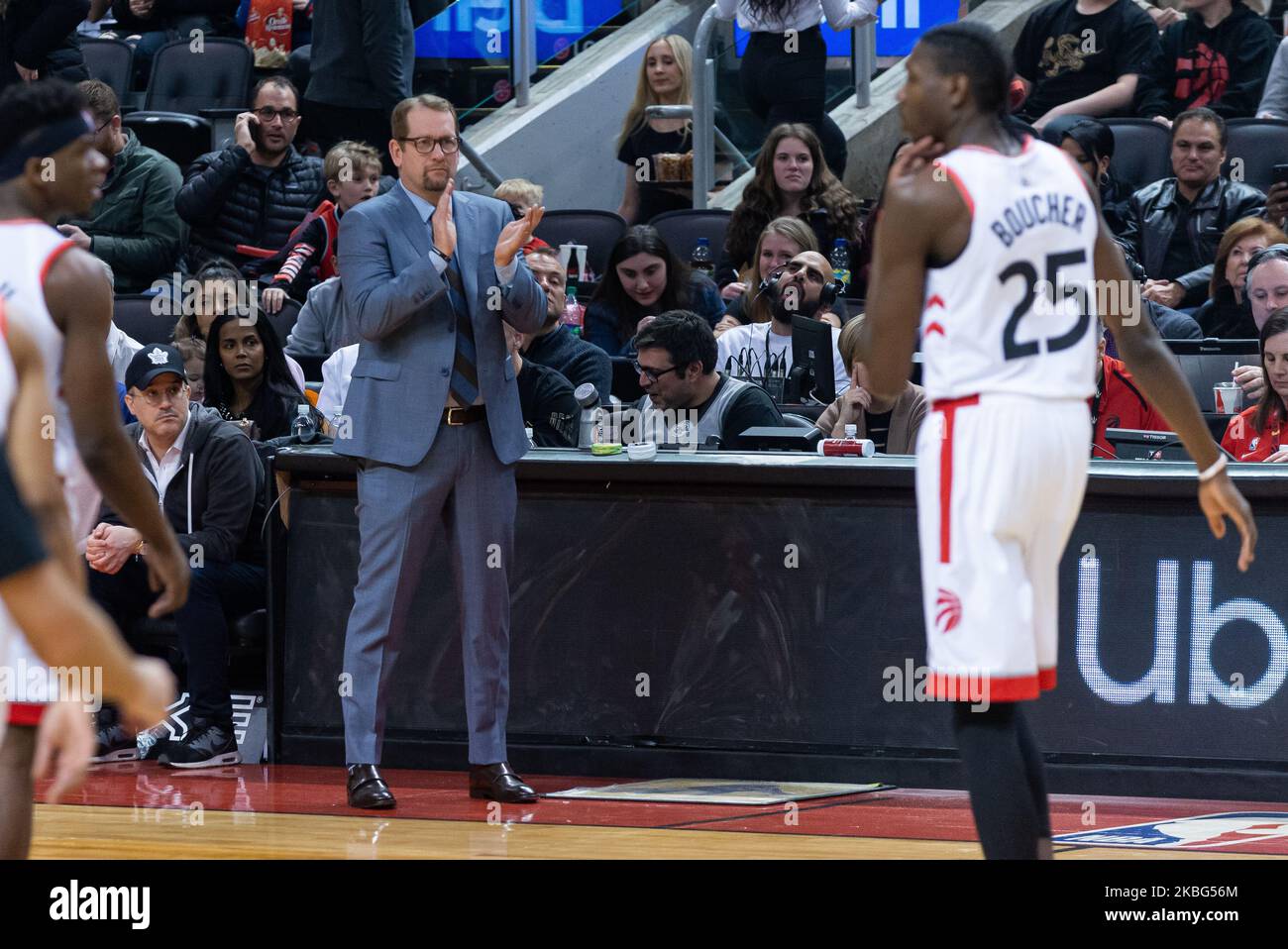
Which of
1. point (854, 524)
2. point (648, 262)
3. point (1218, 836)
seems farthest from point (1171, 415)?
point (648, 262)

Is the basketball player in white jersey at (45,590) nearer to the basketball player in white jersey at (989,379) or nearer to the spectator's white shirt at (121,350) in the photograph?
the basketball player in white jersey at (989,379)

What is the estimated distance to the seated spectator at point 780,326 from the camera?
8.57m

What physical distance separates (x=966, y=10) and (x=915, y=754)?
7.47 meters

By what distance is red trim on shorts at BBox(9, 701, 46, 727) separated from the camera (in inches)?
144

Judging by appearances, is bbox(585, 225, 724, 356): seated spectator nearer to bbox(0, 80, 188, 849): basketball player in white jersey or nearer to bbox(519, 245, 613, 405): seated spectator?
bbox(519, 245, 613, 405): seated spectator

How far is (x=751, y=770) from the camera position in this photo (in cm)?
669

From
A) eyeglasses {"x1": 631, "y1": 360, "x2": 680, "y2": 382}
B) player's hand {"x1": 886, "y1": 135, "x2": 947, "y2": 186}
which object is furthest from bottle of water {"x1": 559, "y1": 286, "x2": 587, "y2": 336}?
player's hand {"x1": 886, "y1": 135, "x2": 947, "y2": 186}

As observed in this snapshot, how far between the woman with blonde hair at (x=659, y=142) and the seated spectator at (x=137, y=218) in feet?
8.60

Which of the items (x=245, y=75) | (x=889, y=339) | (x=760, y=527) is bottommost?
(x=760, y=527)

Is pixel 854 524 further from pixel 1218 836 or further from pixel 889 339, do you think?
pixel 889 339

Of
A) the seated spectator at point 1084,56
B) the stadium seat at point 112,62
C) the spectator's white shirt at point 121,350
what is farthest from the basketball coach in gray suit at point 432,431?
the stadium seat at point 112,62

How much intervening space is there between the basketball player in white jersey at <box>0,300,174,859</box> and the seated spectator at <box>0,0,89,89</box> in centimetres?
815

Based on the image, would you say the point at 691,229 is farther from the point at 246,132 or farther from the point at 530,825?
the point at 530,825
